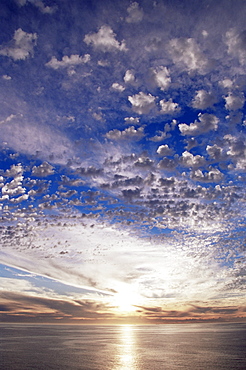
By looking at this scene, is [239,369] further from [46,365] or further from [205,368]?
[46,365]

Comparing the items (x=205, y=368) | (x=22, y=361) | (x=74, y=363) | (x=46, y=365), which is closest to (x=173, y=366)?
(x=205, y=368)

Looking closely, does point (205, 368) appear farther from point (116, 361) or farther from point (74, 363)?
point (74, 363)

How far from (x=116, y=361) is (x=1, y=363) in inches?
871

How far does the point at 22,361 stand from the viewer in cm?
4844

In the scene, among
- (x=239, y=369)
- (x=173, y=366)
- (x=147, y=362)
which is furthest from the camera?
(x=147, y=362)

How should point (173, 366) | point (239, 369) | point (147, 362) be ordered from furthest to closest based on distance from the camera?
point (147, 362)
point (173, 366)
point (239, 369)

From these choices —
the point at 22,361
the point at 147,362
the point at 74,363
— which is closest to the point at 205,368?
the point at 147,362

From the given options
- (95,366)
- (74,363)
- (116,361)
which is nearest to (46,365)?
(74,363)

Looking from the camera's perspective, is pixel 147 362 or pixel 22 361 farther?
pixel 147 362

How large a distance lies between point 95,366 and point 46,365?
8.69 meters

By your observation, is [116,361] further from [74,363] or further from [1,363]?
[1,363]

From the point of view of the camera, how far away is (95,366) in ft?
152

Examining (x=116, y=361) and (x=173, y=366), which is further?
(x=116, y=361)

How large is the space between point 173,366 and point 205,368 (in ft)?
18.6
